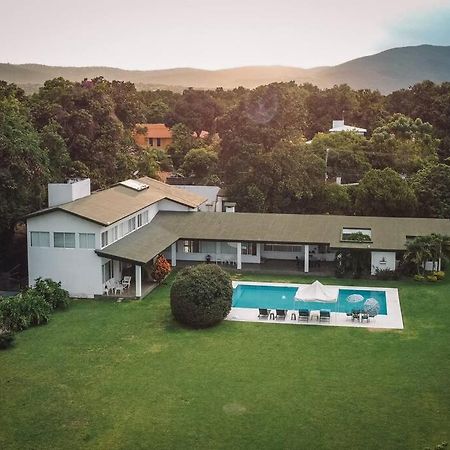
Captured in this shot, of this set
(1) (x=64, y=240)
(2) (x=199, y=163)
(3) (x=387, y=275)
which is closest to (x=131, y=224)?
(1) (x=64, y=240)

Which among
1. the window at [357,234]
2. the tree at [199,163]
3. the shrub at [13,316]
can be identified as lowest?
the shrub at [13,316]

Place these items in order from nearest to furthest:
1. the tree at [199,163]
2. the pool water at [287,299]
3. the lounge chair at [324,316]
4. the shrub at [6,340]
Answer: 1. the shrub at [6,340]
2. the lounge chair at [324,316]
3. the pool water at [287,299]
4. the tree at [199,163]

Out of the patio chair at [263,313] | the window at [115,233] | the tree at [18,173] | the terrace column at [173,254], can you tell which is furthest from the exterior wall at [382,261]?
the tree at [18,173]

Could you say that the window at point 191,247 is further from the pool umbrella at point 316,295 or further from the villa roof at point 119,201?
the pool umbrella at point 316,295

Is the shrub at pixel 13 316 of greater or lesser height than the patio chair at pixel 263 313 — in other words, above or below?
above

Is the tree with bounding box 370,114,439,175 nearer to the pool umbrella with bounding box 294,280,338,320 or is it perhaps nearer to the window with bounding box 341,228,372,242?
the window with bounding box 341,228,372,242

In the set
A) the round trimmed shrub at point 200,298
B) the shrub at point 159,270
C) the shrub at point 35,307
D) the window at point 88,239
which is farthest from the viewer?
the shrub at point 159,270
